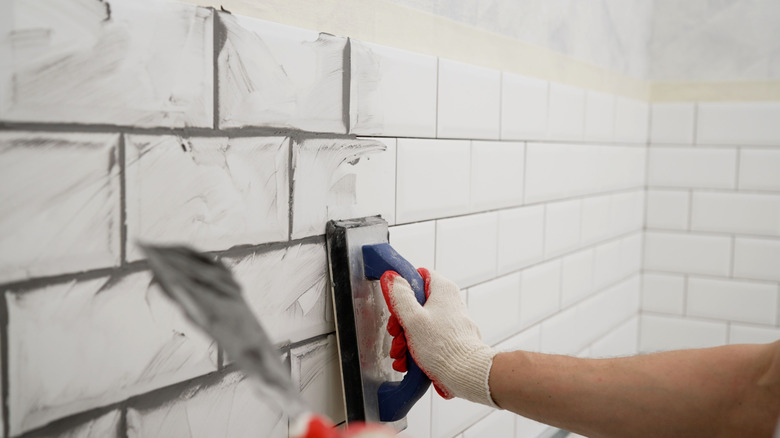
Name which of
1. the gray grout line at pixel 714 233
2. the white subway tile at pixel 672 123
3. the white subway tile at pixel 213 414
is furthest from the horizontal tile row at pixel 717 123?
the white subway tile at pixel 213 414

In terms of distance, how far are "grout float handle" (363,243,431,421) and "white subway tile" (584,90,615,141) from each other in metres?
0.84

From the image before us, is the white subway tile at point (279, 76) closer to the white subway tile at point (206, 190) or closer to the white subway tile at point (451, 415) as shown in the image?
the white subway tile at point (206, 190)

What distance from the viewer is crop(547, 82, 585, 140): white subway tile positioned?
4.25ft

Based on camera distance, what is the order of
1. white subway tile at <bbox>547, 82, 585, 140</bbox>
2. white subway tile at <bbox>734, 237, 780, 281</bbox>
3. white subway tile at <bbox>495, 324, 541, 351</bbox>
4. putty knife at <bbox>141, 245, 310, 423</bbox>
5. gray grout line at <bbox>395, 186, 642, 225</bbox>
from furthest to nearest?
white subway tile at <bbox>734, 237, 780, 281</bbox>, white subway tile at <bbox>547, 82, 585, 140</bbox>, white subway tile at <bbox>495, 324, 541, 351</bbox>, gray grout line at <bbox>395, 186, 642, 225</bbox>, putty knife at <bbox>141, 245, 310, 423</bbox>

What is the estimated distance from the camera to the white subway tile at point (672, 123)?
5.94ft

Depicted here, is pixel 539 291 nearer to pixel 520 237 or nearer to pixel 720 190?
pixel 520 237

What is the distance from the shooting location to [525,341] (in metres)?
1.25

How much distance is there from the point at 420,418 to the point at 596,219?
2.67ft

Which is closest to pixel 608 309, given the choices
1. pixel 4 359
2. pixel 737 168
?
pixel 737 168

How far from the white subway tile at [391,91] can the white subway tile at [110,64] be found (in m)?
0.22

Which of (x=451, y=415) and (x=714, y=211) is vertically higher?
(x=714, y=211)

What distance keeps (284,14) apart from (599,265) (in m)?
1.14

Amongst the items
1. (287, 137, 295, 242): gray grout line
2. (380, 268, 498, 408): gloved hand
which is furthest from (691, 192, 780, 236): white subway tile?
(287, 137, 295, 242): gray grout line

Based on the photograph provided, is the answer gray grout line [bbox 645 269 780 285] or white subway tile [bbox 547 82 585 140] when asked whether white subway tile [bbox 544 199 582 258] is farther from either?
gray grout line [bbox 645 269 780 285]
